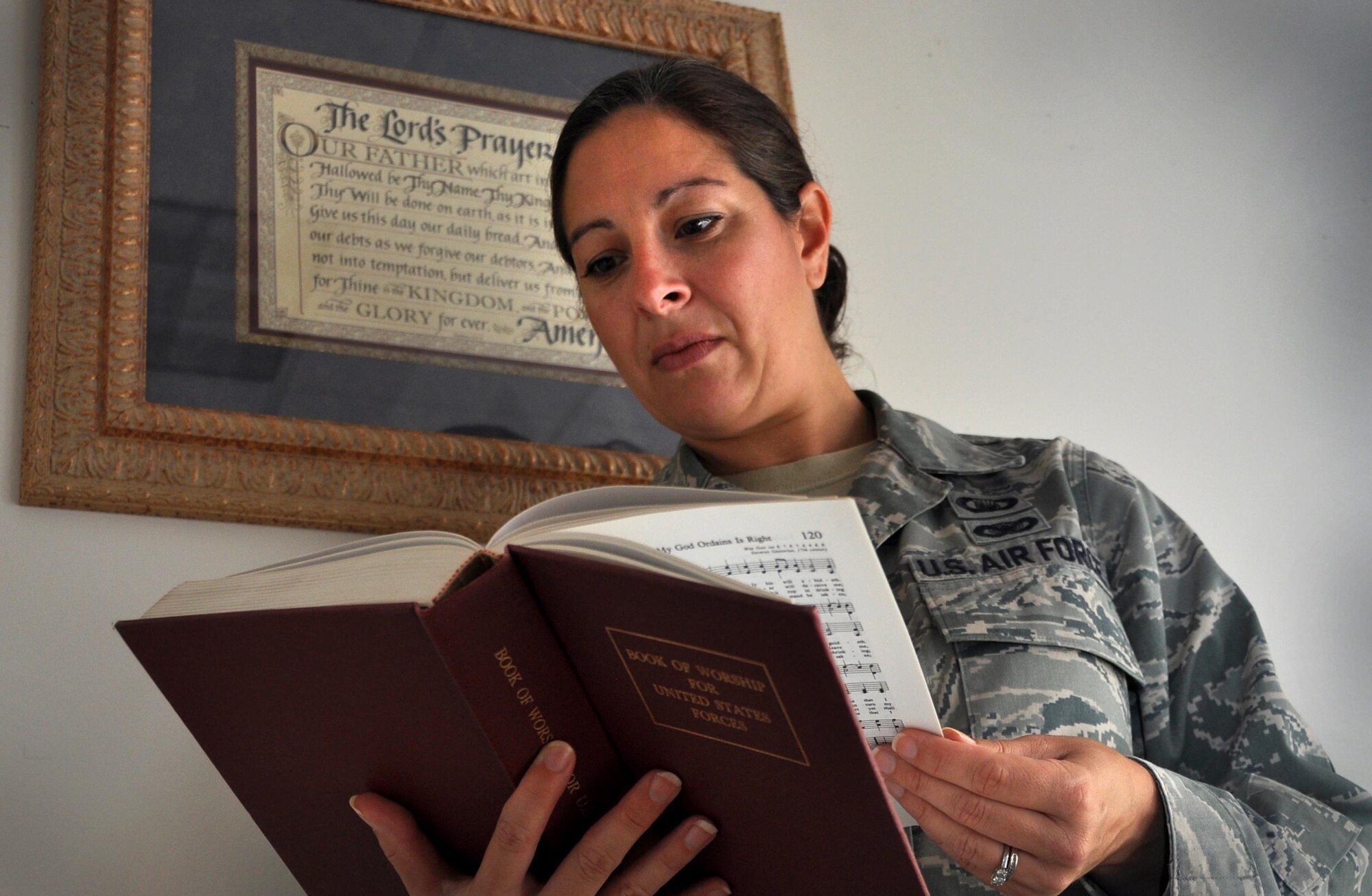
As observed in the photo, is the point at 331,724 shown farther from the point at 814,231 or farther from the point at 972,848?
the point at 814,231

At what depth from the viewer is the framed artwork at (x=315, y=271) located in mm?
1268

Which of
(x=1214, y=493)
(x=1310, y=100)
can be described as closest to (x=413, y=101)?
(x=1214, y=493)

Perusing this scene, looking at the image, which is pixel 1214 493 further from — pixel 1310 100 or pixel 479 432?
pixel 479 432

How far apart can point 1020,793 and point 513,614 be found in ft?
1.09

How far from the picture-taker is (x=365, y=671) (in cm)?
81

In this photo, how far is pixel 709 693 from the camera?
2.43 ft

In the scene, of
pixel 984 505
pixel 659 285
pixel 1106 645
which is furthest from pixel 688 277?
pixel 1106 645

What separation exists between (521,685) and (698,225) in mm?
607

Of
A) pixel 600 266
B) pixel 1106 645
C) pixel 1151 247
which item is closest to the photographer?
pixel 1106 645

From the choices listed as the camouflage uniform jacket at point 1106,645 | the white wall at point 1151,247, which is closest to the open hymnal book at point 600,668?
the camouflage uniform jacket at point 1106,645

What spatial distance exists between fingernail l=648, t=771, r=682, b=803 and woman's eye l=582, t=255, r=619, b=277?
0.64 metres

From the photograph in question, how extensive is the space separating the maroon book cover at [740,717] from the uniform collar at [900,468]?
1.31 ft

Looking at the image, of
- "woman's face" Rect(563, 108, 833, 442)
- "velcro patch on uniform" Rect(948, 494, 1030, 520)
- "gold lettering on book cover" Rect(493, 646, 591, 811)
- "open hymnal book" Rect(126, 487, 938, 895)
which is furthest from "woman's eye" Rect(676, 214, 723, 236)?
"gold lettering on book cover" Rect(493, 646, 591, 811)

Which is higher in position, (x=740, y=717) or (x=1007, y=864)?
(x=740, y=717)
